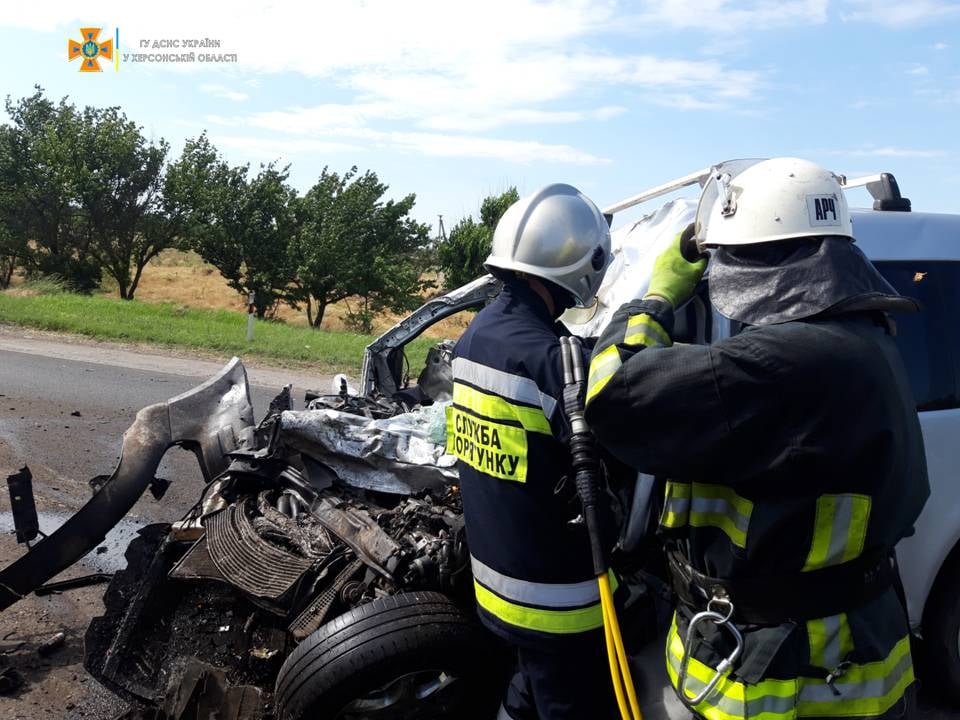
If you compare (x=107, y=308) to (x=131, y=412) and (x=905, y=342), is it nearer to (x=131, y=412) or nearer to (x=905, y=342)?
(x=131, y=412)

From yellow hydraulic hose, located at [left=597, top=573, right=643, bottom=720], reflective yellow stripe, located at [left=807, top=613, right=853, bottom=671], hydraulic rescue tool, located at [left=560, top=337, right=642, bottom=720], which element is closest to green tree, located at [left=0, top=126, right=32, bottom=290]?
hydraulic rescue tool, located at [left=560, top=337, right=642, bottom=720]

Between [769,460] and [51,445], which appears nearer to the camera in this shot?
[769,460]

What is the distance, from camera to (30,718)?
3340 mm

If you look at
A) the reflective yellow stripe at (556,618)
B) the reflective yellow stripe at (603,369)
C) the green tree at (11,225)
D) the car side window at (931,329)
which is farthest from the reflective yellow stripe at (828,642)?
the green tree at (11,225)

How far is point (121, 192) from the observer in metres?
26.5

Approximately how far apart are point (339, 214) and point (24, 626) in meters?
24.1

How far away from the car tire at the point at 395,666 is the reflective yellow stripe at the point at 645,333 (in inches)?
53.9

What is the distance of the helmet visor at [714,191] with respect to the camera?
7.20 ft

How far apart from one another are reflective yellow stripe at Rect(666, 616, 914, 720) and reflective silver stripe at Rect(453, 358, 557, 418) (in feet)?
2.52

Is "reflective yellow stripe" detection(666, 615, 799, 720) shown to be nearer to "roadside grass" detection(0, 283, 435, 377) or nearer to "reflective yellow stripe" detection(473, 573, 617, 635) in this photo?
"reflective yellow stripe" detection(473, 573, 617, 635)

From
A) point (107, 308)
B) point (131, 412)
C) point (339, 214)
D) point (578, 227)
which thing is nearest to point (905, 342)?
point (578, 227)

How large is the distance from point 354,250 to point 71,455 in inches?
826

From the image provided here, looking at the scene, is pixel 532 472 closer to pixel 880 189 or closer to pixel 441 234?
pixel 880 189

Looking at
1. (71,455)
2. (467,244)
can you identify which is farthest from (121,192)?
(71,455)
